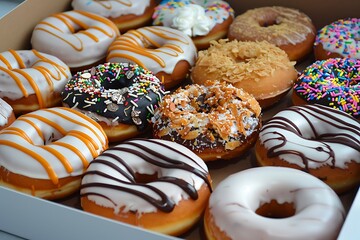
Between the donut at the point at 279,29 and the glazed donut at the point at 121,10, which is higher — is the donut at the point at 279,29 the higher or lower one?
the lower one

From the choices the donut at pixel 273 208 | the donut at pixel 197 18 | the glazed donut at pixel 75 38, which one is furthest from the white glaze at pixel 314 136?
the glazed donut at pixel 75 38

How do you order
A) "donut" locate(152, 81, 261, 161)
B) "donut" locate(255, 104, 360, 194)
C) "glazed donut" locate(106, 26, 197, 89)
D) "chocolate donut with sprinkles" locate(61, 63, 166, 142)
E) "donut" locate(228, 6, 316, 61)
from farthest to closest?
1. "donut" locate(228, 6, 316, 61)
2. "glazed donut" locate(106, 26, 197, 89)
3. "chocolate donut with sprinkles" locate(61, 63, 166, 142)
4. "donut" locate(152, 81, 261, 161)
5. "donut" locate(255, 104, 360, 194)

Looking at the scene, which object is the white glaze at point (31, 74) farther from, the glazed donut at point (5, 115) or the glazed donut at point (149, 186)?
the glazed donut at point (149, 186)

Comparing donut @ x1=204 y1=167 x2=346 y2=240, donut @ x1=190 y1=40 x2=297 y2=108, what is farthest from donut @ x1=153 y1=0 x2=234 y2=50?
donut @ x1=204 y1=167 x2=346 y2=240

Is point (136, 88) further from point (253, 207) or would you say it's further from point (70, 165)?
point (253, 207)

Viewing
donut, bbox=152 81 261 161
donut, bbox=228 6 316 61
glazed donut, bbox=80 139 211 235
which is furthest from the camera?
donut, bbox=228 6 316 61

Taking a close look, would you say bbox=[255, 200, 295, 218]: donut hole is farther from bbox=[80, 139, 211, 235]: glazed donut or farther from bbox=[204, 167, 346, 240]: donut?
bbox=[80, 139, 211, 235]: glazed donut
